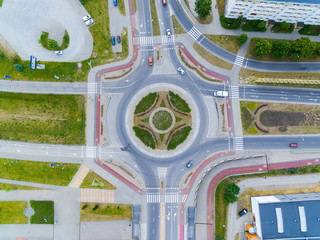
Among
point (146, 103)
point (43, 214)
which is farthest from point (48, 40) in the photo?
point (43, 214)

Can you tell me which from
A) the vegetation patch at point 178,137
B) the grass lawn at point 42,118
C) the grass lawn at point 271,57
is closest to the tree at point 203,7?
the grass lawn at point 271,57

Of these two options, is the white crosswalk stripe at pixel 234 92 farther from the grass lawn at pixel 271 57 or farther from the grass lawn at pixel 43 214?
the grass lawn at pixel 43 214

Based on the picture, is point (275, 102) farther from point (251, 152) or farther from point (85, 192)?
point (85, 192)

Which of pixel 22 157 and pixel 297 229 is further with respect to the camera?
pixel 22 157

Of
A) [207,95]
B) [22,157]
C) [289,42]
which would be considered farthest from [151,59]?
[22,157]

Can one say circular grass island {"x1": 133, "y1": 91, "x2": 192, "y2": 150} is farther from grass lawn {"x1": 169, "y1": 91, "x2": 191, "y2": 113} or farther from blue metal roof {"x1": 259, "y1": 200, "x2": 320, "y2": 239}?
blue metal roof {"x1": 259, "y1": 200, "x2": 320, "y2": 239}
